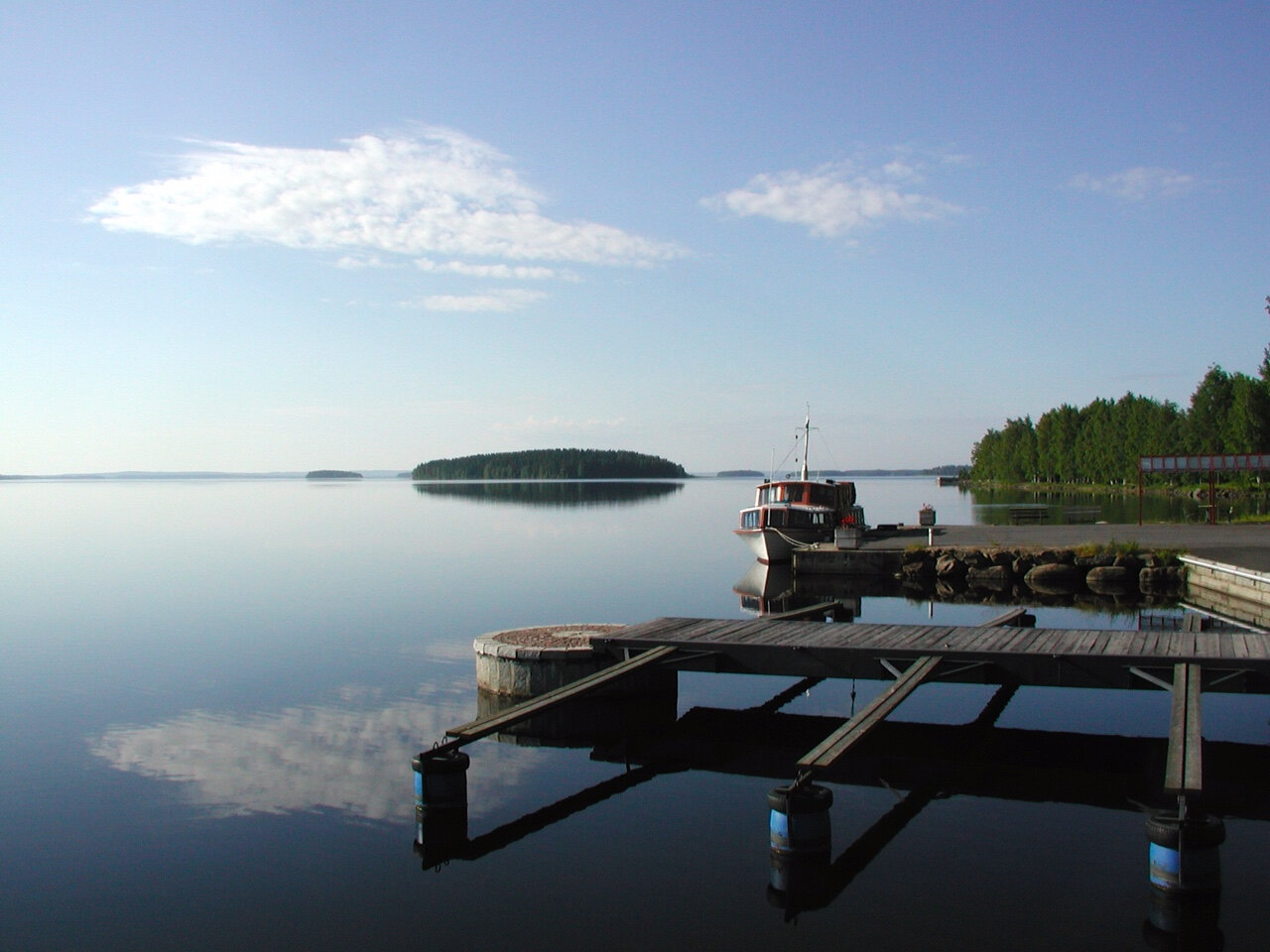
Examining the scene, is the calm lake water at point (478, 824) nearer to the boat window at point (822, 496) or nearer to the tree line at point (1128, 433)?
the boat window at point (822, 496)

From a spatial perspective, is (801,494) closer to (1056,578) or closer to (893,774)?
(1056,578)

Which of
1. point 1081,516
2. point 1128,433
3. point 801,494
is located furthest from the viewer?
point 1128,433

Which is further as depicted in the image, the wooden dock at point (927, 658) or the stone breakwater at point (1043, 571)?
the stone breakwater at point (1043, 571)

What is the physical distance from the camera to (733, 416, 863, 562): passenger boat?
41.6 m

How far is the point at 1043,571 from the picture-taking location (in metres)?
33.8

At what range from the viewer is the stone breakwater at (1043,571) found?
3234cm

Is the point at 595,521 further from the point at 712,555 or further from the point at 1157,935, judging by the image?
the point at 1157,935

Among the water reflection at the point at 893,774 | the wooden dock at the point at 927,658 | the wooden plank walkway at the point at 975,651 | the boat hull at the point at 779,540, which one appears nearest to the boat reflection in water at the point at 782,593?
the boat hull at the point at 779,540

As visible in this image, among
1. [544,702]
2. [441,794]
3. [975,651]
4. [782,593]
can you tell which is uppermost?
[975,651]

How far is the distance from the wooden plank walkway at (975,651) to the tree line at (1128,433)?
88591 mm

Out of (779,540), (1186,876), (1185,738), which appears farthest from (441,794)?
(779,540)

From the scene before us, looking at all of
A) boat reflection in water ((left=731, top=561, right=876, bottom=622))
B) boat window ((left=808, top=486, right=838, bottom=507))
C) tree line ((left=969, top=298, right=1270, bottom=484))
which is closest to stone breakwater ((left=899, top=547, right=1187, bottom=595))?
boat reflection in water ((left=731, top=561, right=876, bottom=622))

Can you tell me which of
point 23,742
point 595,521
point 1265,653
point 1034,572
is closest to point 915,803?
point 1265,653

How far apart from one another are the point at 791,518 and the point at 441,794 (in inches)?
1301
